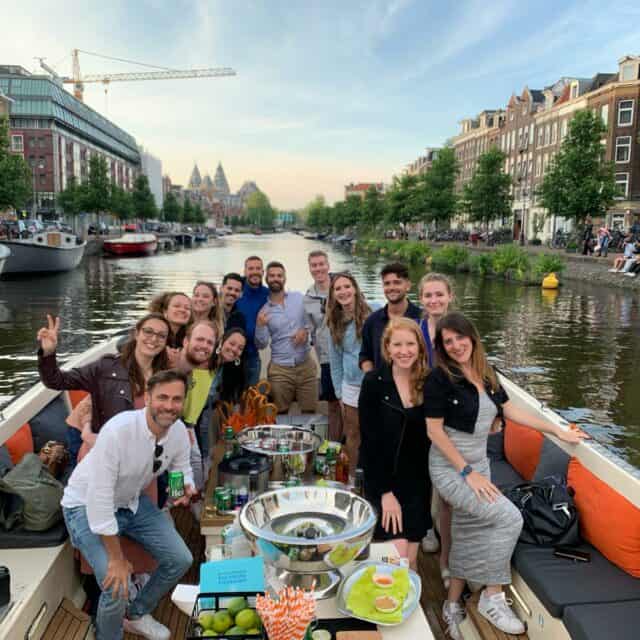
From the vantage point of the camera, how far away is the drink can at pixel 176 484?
2.79 m

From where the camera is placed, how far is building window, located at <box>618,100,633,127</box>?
Result: 36.5 m

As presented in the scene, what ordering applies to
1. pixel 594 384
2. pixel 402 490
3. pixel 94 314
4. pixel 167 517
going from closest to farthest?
pixel 402 490 < pixel 167 517 < pixel 594 384 < pixel 94 314

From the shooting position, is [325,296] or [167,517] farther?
[325,296]

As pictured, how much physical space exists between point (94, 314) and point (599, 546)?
628 inches

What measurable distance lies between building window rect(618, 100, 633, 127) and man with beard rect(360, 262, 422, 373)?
40038 mm

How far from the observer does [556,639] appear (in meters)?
2.50

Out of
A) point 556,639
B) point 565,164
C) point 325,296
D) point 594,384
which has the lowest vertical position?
point 594,384

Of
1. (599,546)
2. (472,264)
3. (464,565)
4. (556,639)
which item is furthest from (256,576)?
(472,264)

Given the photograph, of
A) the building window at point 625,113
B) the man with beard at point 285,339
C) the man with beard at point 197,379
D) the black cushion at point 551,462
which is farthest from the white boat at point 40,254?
the building window at point 625,113

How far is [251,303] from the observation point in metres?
4.97

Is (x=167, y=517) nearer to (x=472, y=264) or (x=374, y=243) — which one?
(x=472, y=264)

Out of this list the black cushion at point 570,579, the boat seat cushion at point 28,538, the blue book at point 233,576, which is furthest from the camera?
the boat seat cushion at point 28,538

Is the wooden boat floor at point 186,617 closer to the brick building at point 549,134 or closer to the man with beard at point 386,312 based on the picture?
the man with beard at point 386,312

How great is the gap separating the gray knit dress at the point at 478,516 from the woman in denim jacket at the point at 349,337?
1.09 meters
